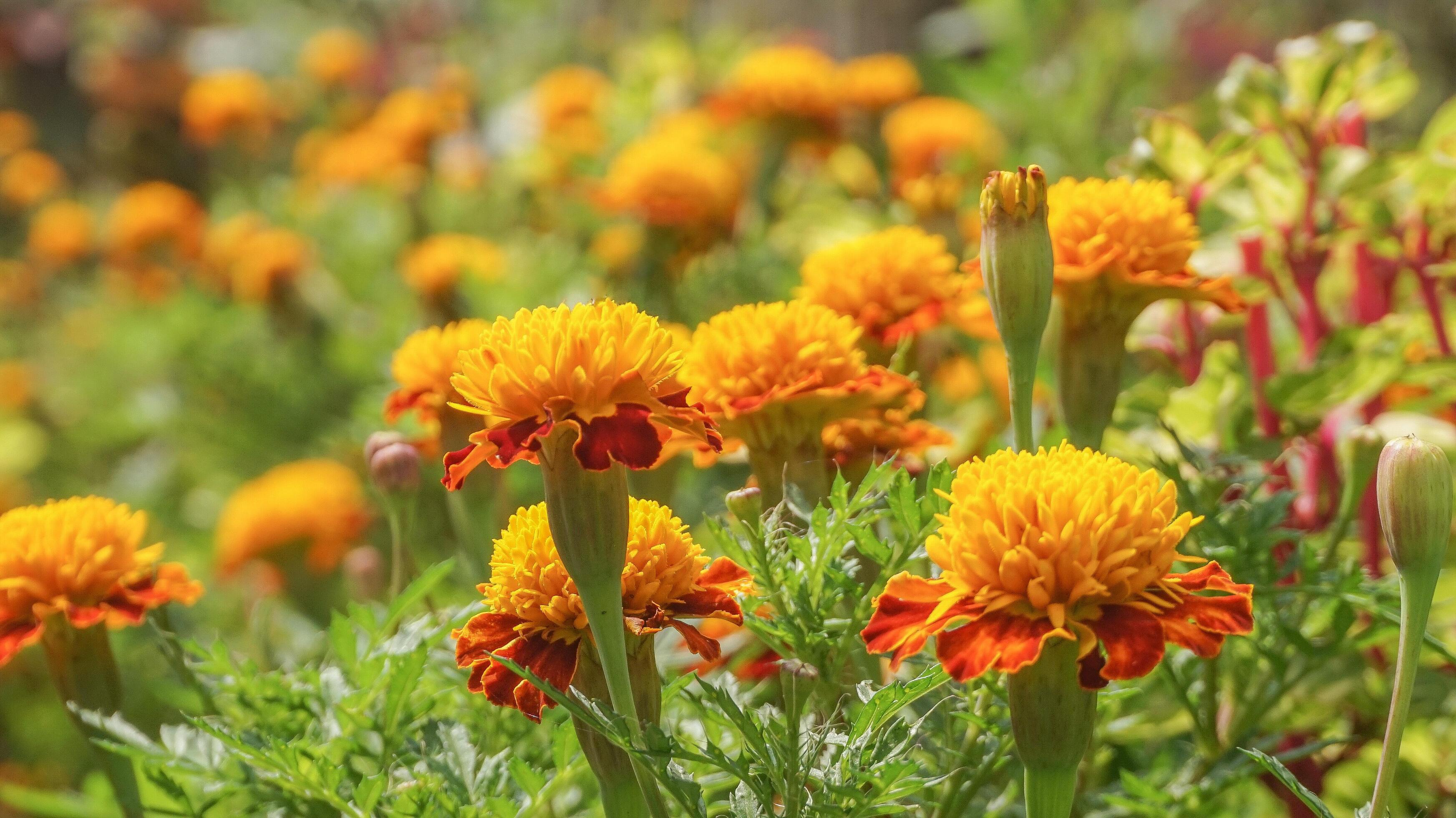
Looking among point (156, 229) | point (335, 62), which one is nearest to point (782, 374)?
point (156, 229)

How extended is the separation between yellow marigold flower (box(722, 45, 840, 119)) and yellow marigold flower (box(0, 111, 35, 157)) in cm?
248

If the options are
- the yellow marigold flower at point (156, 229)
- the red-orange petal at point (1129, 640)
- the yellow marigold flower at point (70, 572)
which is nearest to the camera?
the red-orange petal at point (1129, 640)

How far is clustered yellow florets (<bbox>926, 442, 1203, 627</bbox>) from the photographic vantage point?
1.60 ft

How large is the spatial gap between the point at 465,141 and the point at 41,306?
118cm

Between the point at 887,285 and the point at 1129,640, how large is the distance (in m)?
0.35

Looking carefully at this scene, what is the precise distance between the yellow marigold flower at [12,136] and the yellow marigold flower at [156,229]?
1027mm

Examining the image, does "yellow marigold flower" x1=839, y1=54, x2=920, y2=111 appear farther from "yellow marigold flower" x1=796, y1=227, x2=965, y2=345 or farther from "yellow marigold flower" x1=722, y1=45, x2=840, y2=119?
"yellow marigold flower" x1=796, y1=227, x2=965, y2=345

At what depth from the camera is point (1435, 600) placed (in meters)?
0.90

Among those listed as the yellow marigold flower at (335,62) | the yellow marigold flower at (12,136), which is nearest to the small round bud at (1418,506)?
the yellow marigold flower at (335,62)

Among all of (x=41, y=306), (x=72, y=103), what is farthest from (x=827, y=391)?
(x=72, y=103)

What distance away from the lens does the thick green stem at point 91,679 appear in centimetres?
71

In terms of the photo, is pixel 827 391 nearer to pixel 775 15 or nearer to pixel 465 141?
pixel 465 141

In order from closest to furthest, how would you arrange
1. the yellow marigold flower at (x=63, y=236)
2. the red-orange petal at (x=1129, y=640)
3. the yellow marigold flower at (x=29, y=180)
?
the red-orange petal at (x=1129, y=640), the yellow marigold flower at (x=63, y=236), the yellow marigold flower at (x=29, y=180)

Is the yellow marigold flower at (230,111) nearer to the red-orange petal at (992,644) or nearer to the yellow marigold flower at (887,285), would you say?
the yellow marigold flower at (887,285)
